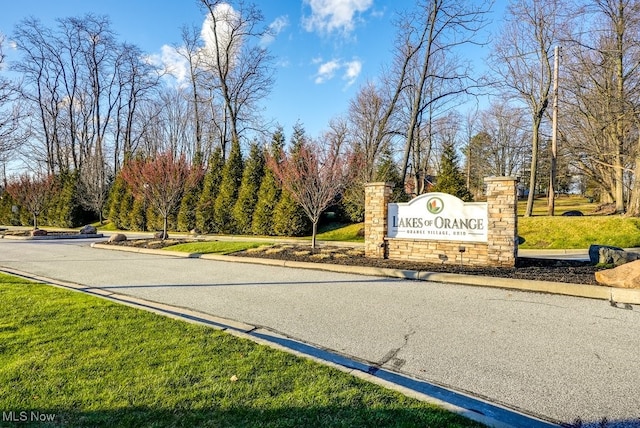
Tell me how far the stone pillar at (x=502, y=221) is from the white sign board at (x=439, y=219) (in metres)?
0.18

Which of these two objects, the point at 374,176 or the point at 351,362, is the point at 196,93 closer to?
the point at 374,176

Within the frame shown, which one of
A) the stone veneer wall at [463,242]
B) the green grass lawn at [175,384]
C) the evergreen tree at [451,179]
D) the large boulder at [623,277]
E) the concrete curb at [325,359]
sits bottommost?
the concrete curb at [325,359]

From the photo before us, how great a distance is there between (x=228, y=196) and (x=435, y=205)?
16.0m

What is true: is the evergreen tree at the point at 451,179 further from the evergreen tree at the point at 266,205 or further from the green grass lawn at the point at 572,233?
the evergreen tree at the point at 266,205

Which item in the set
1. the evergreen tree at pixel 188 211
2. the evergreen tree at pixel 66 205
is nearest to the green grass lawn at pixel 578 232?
the evergreen tree at pixel 188 211

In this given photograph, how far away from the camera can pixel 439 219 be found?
8.48 meters

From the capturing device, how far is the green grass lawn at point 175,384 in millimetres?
2355

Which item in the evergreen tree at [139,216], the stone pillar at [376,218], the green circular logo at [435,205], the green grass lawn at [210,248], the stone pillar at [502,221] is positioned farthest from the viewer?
the evergreen tree at [139,216]

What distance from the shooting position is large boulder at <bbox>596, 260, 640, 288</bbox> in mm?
5474

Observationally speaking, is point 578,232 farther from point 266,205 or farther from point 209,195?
point 209,195

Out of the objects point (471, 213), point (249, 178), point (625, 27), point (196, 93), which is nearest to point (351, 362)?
point (471, 213)

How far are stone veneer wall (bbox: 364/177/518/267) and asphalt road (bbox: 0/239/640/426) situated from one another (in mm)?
1776

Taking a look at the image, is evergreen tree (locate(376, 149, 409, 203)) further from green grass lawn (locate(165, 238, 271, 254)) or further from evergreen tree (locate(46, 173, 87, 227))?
evergreen tree (locate(46, 173, 87, 227))

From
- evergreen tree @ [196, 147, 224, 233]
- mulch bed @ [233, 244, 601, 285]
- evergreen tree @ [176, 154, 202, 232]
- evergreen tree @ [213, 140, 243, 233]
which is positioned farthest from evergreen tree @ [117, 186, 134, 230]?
mulch bed @ [233, 244, 601, 285]
